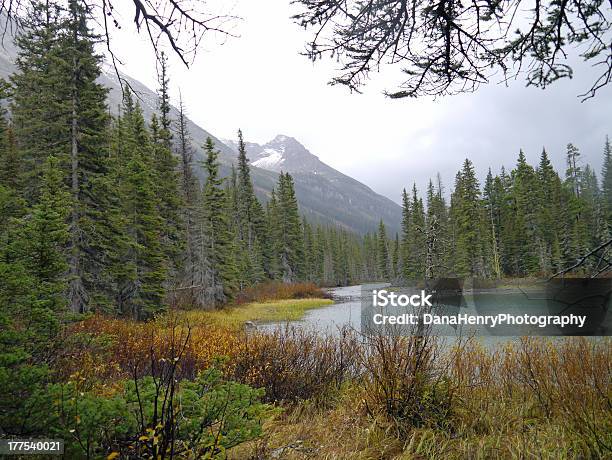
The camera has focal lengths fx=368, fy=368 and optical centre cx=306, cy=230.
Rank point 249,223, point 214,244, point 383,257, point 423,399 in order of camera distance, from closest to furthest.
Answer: point 423,399 → point 214,244 → point 249,223 → point 383,257

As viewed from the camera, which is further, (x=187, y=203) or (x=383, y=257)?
(x=383, y=257)

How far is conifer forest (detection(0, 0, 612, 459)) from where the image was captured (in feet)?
9.02

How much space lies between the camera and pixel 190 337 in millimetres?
10039

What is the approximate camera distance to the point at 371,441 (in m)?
3.97

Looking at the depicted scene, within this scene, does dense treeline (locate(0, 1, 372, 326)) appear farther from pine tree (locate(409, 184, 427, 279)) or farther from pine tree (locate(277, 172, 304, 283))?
pine tree (locate(409, 184, 427, 279))

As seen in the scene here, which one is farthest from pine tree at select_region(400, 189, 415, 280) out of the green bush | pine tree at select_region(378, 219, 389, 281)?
the green bush

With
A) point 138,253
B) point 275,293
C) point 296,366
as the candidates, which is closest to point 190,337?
point 296,366

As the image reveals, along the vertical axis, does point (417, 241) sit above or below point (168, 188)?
below

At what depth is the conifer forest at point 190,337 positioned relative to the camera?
2750 mm

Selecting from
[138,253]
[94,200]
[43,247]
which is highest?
[94,200]

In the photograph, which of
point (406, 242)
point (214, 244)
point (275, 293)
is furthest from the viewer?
point (406, 242)

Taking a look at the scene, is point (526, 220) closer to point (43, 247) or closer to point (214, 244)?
point (214, 244)

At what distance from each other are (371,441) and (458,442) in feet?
3.05

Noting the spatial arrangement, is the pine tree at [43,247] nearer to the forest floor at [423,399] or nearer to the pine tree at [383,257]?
the forest floor at [423,399]
